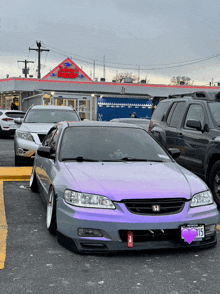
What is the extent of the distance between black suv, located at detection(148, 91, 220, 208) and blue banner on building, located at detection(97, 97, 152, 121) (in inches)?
1080

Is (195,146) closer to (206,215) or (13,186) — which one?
(206,215)

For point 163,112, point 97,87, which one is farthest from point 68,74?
point 163,112

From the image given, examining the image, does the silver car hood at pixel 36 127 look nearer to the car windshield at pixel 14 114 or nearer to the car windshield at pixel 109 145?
the car windshield at pixel 109 145

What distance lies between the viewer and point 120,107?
36.4 metres

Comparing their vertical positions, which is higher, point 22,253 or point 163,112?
point 163,112

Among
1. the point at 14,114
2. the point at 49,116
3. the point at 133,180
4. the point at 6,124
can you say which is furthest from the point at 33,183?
the point at 14,114

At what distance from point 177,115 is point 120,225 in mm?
4675

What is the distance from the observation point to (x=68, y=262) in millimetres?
3996

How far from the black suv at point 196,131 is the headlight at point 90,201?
2890 millimetres

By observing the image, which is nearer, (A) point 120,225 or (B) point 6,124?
(A) point 120,225

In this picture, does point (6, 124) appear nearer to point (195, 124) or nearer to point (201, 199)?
point (195, 124)

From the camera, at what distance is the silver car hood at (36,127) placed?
33.6 ft

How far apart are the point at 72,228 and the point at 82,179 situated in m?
0.57

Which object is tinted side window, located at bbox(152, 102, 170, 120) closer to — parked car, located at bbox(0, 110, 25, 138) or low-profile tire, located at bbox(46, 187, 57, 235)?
low-profile tire, located at bbox(46, 187, 57, 235)
